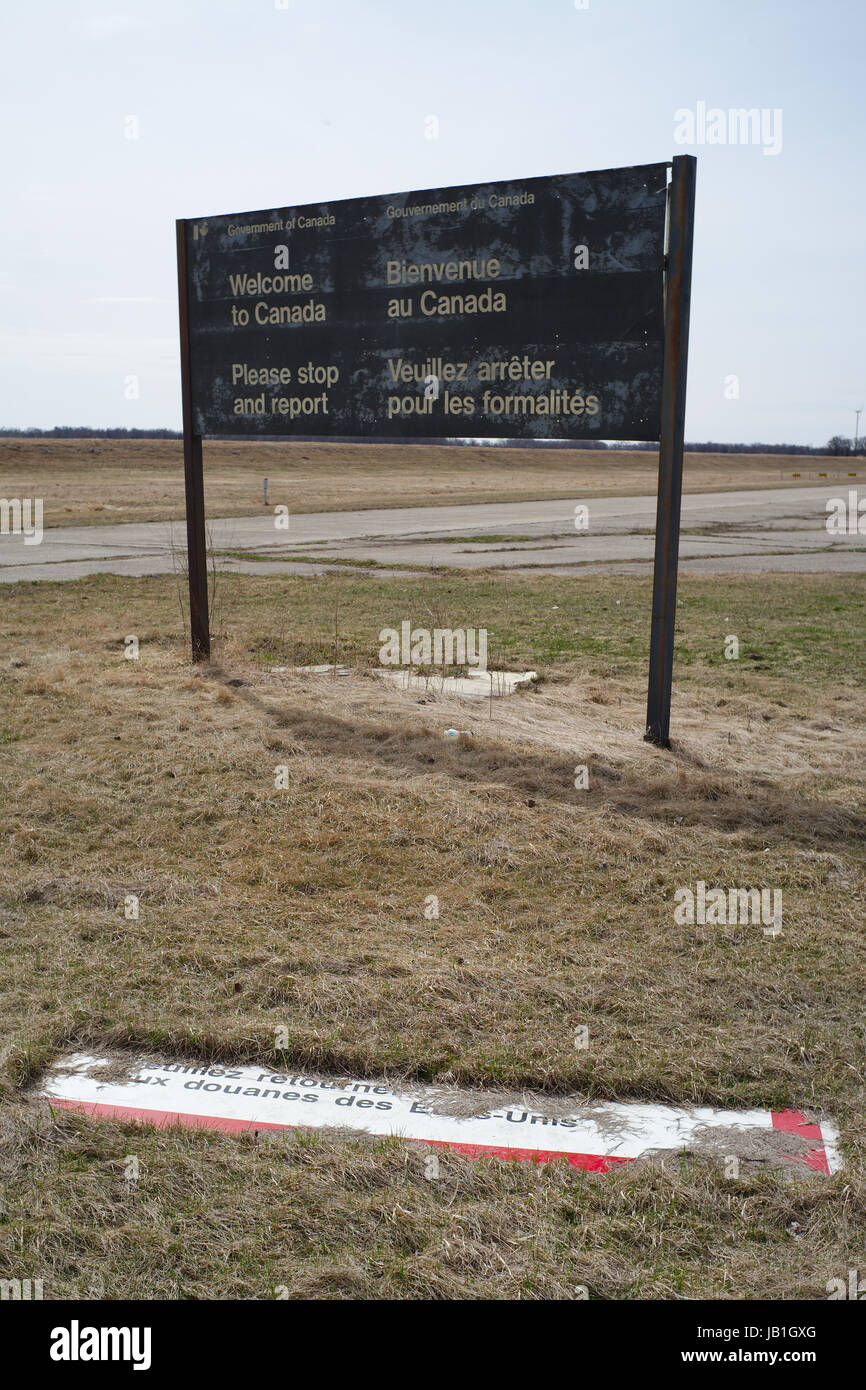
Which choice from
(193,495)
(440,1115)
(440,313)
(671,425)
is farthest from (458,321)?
(440,1115)

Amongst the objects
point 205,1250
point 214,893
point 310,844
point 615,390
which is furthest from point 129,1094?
point 615,390

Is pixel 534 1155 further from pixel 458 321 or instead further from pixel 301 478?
pixel 301 478

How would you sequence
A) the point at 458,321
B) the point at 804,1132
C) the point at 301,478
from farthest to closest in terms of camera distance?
the point at 301,478
the point at 458,321
the point at 804,1132

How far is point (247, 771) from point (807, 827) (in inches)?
115

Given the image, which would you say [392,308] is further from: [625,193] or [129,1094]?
[129,1094]

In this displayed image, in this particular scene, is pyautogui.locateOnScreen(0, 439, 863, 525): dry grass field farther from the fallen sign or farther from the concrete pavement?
the fallen sign

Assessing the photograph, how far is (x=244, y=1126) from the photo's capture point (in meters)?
3.01

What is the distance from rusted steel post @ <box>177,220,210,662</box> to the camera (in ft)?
28.8

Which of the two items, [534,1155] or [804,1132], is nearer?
[534,1155]

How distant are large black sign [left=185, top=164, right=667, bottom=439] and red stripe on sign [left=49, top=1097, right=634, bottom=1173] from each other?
4.71 metres

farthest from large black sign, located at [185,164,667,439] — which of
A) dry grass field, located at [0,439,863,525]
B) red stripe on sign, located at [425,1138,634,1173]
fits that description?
dry grass field, located at [0,439,863,525]

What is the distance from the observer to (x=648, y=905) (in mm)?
4449

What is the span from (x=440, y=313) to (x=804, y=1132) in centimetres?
587
